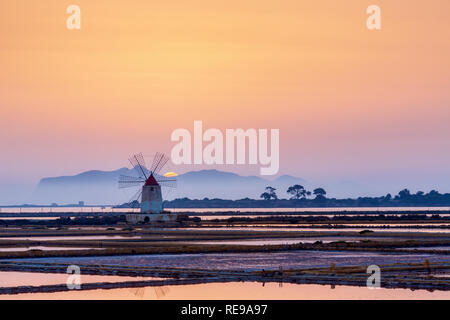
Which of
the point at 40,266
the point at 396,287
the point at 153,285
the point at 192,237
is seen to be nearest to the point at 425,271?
the point at 396,287

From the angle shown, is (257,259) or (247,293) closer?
(247,293)

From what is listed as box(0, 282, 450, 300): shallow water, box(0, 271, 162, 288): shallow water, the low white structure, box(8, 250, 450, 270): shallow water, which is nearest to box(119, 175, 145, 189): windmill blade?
the low white structure

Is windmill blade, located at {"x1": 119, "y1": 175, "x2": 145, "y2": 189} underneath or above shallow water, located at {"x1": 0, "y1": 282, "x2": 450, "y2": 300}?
above

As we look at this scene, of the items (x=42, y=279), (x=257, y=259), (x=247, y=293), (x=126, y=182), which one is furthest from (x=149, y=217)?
(x=247, y=293)

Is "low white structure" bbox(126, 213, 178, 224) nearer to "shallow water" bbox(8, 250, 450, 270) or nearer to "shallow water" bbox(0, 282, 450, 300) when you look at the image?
"shallow water" bbox(8, 250, 450, 270)

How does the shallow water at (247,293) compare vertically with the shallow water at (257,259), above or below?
below

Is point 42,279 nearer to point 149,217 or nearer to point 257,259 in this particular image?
point 257,259

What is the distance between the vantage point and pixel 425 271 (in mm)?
33469

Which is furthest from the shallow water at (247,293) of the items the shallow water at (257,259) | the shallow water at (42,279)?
the shallow water at (257,259)

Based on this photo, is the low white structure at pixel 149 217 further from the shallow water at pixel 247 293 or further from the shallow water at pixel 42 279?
the shallow water at pixel 247 293

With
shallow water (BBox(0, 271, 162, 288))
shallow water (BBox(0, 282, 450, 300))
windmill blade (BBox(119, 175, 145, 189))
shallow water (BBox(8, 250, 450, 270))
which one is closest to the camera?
shallow water (BBox(0, 282, 450, 300))

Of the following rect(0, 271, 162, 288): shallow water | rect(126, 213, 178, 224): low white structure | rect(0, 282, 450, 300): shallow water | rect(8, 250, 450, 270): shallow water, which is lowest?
rect(0, 282, 450, 300): shallow water

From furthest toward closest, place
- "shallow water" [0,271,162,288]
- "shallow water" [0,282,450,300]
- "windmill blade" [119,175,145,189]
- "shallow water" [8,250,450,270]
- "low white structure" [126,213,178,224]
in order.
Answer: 1. "windmill blade" [119,175,145,189]
2. "low white structure" [126,213,178,224]
3. "shallow water" [8,250,450,270]
4. "shallow water" [0,271,162,288]
5. "shallow water" [0,282,450,300]
